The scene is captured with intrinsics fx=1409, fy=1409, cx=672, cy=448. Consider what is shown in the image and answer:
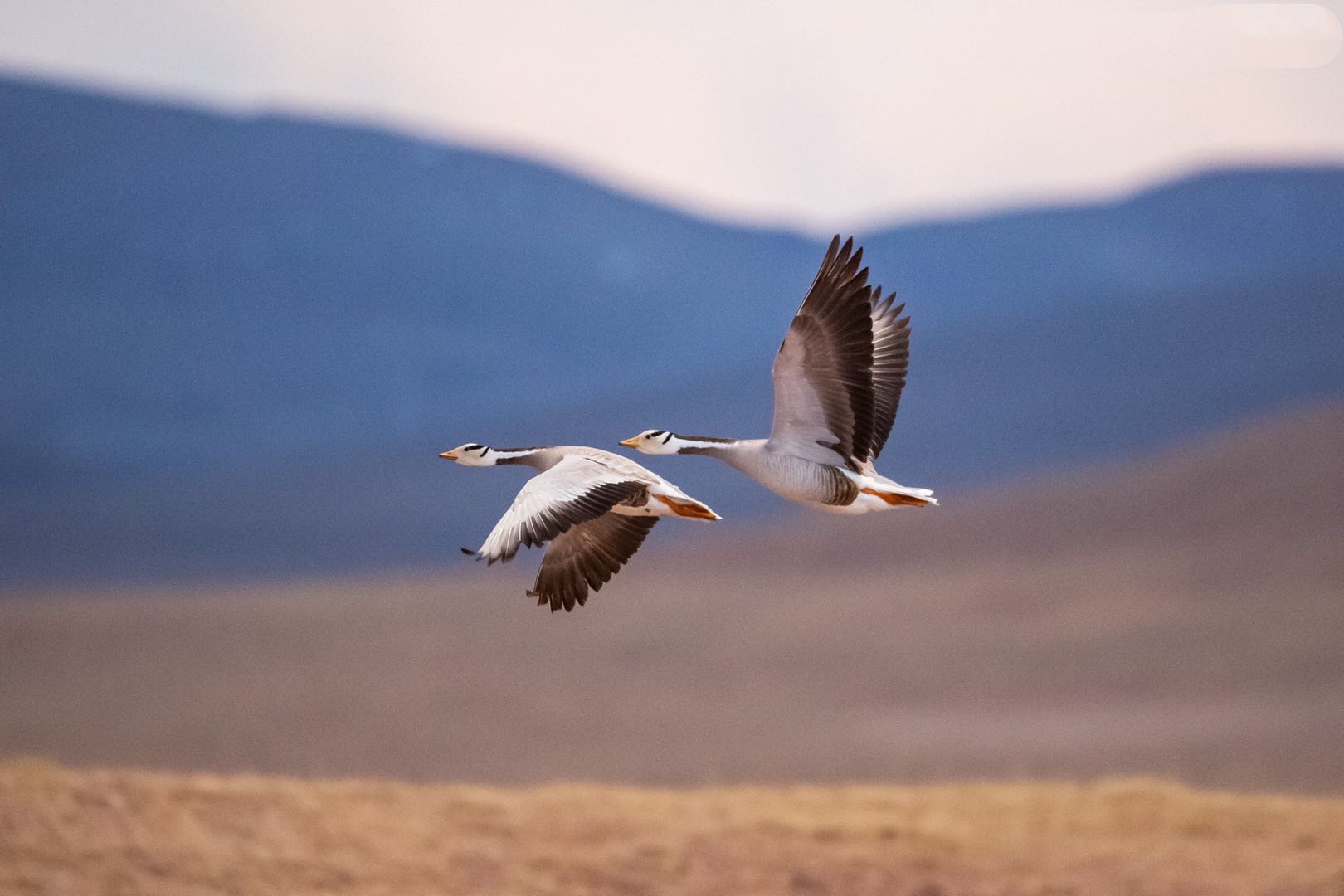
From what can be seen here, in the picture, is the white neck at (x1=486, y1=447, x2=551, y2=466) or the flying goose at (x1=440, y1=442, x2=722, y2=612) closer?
the flying goose at (x1=440, y1=442, x2=722, y2=612)

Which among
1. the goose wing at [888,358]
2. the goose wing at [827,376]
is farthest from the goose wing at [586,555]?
the goose wing at [888,358]

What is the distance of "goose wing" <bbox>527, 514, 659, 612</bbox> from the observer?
2.49m

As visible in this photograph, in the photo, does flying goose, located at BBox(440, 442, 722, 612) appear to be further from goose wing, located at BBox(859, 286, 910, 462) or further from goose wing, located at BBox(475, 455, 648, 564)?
goose wing, located at BBox(859, 286, 910, 462)

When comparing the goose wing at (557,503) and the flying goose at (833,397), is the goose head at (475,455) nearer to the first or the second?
the goose wing at (557,503)

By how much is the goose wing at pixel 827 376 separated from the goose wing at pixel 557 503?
380 mm

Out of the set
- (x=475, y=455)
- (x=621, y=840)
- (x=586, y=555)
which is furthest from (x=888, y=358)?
(x=621, y=840)

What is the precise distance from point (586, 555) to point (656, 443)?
11.7 inches

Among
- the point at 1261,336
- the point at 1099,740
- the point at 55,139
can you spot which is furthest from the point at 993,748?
the point at 55,139

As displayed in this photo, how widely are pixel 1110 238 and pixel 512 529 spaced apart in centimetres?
749

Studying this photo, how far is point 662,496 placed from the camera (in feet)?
7.66

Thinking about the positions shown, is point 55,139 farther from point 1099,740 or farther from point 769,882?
point 1099,740

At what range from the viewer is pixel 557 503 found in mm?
2143

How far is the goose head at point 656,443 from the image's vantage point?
7.66ft

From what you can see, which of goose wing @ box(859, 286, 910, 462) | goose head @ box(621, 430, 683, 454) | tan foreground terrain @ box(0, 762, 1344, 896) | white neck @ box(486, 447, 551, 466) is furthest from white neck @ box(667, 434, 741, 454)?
tan foreground terrain @ box(0, 762, 1344, 896)
